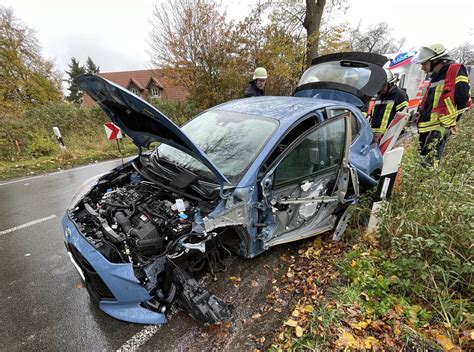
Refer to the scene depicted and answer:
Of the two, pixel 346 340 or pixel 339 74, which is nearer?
pixel 346 340

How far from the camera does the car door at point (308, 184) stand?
7.59 feet

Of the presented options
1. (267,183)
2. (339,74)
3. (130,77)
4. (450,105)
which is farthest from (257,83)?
(130,77)

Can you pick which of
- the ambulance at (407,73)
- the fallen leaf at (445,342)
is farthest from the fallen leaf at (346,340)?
the ambulance at (407,73)

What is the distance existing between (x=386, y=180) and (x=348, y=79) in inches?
67.5

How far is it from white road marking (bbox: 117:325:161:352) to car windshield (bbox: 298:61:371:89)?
12.4 feet

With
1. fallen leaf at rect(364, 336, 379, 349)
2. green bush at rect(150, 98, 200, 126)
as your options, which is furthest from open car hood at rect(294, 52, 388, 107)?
green bush at rect(150, 98, 200, 126)

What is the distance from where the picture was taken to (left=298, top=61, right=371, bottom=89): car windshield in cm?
351

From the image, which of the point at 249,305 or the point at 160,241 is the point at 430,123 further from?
the point at 160,241

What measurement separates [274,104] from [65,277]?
117 inches

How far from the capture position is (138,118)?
2406 millimetres

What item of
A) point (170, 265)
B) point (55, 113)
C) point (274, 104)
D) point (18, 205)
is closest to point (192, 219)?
point (170, 265)

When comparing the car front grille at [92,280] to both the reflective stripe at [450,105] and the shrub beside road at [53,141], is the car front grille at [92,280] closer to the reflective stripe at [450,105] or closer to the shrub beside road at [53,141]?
the reflective stripe at [450,105]

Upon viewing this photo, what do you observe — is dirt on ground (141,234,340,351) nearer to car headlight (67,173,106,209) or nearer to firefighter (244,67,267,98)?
car headlight (67,173,106,209)

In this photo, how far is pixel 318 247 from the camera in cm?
296
